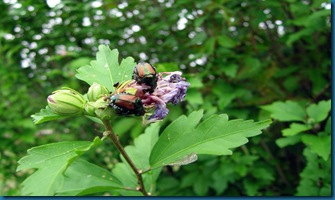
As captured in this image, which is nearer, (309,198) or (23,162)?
(23,162)

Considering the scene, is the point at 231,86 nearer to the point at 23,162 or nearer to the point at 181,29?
the point at 181,29

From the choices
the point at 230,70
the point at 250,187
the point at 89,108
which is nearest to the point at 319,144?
the point at 250,187

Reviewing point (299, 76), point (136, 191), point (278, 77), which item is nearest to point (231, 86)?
point (278, 77)

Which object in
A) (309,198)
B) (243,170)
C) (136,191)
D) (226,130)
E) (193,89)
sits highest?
(226,130)

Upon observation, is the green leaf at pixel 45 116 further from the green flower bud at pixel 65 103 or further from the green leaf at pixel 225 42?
the green leaf at pixel 225 42

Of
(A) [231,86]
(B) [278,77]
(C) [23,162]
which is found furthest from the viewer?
(B) [278,77]

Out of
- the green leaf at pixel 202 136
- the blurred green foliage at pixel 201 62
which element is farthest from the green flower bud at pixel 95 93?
the blurred green foliage at pixel 201 62

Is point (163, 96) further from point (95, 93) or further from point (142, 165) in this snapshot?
point (142, 165)
